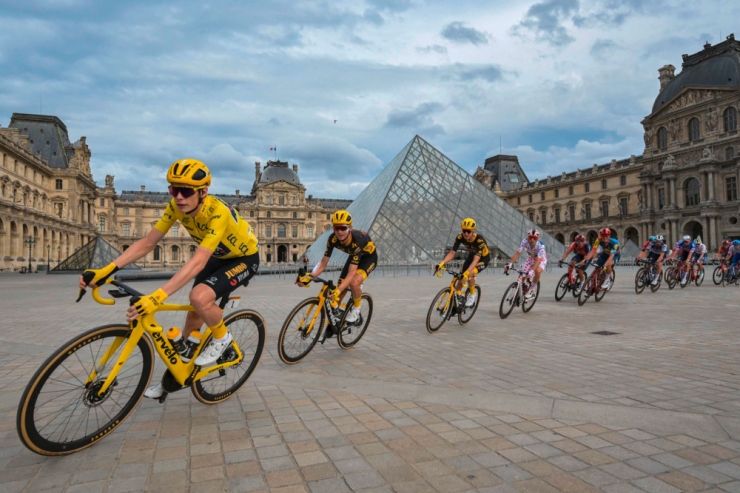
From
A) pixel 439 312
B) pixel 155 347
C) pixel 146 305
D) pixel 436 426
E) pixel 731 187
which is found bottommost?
pixel 436 426

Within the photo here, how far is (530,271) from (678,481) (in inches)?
245

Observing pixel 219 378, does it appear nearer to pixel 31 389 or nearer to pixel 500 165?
pixel 31 389

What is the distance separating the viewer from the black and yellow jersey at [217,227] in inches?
120

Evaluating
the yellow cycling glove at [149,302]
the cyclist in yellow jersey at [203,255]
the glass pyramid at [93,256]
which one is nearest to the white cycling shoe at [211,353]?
the cyclist in yellow jersey at [203,255]

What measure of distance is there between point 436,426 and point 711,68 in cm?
6062

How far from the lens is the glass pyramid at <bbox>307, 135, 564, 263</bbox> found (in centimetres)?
2650

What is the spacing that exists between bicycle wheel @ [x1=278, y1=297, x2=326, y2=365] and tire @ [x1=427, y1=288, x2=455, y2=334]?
2.11 metres

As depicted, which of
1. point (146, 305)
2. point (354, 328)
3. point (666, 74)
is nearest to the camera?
point (146, 305)

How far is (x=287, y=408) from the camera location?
133 inches

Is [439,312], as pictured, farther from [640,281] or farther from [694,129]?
[694,129]

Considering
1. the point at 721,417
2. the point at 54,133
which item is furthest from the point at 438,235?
the point at 54,133

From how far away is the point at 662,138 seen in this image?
2088 inches

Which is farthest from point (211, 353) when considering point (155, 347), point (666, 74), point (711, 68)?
point (666, 74)

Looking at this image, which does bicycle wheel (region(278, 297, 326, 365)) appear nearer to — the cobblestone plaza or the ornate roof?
the cobblestone plaza
